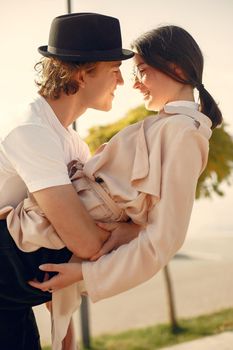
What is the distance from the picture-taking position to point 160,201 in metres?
2.22

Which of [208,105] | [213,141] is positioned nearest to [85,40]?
[208,105]

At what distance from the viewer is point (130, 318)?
475 inches

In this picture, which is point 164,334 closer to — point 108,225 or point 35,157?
point 108,225

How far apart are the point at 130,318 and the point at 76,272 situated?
392 inches

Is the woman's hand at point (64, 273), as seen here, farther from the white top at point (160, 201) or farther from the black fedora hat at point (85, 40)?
the black fedora hat at point (85, 40)

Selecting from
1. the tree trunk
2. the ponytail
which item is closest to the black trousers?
the ponytail

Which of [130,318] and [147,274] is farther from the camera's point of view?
[130,318]

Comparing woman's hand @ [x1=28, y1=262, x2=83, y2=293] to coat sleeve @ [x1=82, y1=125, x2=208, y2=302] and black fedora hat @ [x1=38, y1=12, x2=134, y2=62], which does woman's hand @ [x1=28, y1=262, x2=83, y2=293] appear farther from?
black fedora hat @ [x1=38, y1=12, x2=134, y2=62]

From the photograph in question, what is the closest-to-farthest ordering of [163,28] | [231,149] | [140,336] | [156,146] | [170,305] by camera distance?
[156,146] → [163,28] → [231,149] → [140,336] → [170,305]

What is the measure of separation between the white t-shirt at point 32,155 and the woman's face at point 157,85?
1.08 feet

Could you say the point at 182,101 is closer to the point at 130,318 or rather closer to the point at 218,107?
the point at 218,107

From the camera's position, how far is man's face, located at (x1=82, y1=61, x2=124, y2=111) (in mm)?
2461

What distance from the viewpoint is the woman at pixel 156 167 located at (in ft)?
7.28

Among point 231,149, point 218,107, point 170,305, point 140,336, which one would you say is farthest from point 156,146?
point 170,305
